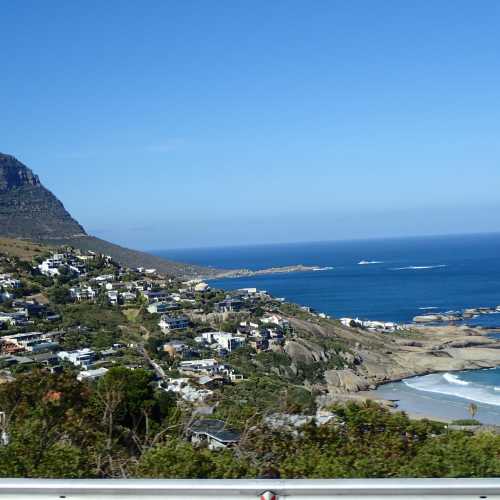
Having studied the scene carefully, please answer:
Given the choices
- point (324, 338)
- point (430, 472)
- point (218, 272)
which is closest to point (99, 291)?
point (324, 338)

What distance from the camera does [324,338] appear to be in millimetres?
32031

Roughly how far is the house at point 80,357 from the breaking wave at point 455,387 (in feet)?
45.3

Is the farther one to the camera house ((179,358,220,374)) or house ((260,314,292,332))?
house ((260,314,292,332))

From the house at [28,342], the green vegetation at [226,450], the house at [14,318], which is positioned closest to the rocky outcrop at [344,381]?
the house at [28,342]

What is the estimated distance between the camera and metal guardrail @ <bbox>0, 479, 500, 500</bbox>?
230 cm

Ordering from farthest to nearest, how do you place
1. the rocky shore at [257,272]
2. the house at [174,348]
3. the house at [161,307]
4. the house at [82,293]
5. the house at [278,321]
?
the rocky shore at [257,272] → the house at [278,321] → the house at [82,293] → the house at [161,307] → the house at [174,348]

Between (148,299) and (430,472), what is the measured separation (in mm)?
28622

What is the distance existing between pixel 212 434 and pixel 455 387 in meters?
23.4

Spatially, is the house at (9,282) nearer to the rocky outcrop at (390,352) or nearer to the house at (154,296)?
the house at (154,296)

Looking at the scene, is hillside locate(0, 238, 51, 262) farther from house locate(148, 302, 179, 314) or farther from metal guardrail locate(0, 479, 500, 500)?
metal guardrail locate(0, 479, 500, 500)

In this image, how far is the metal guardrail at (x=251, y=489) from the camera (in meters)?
2.30

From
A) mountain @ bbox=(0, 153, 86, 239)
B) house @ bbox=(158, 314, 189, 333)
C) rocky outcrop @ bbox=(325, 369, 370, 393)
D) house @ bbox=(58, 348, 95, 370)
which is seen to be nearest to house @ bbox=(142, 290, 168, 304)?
house @ bbox=(158, 314, 189, 333)

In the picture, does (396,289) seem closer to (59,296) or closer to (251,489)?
(59,296)

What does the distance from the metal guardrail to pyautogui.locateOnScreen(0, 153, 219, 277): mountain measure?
55.1 meters
